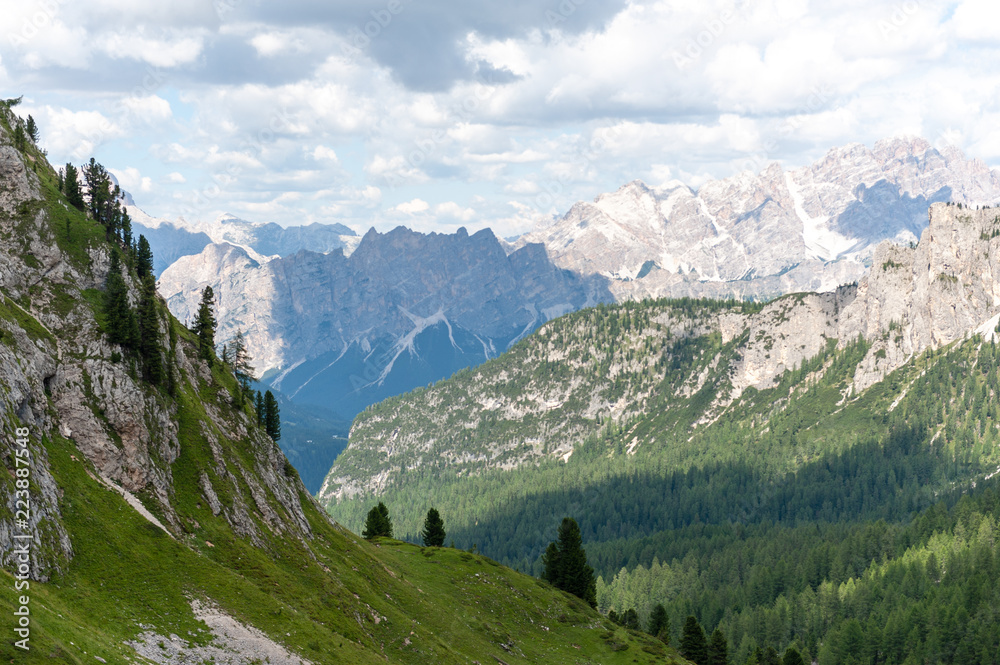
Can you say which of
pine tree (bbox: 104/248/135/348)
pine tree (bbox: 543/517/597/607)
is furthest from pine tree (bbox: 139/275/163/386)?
pine tree (bbox: 543/517/597/607)

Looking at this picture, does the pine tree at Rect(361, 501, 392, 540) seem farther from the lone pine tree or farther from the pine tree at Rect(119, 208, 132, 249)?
the lone pine tree

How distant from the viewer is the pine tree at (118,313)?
97.9 m

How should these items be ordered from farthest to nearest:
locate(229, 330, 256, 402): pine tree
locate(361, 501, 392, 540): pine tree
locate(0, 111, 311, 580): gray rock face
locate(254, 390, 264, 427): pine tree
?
locate(361, 501, 392, 540): pine tree → locate(229, 330, 256, 402): pine tree → locate(254, 390, 264, 427): pine tree → locate(0, 111, 311, 580): gray rock face

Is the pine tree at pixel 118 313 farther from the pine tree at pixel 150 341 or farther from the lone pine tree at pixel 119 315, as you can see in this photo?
the pine tree at pixel 150 341

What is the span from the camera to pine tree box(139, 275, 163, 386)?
100 meters

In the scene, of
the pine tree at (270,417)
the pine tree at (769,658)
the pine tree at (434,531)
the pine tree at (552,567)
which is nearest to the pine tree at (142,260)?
the pine tree at (270,417)

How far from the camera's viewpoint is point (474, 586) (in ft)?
430

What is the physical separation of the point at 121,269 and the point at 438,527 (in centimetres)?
9387

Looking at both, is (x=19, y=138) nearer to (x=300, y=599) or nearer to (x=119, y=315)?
(x=119, y=315)

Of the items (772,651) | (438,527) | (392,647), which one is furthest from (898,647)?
(392,647)

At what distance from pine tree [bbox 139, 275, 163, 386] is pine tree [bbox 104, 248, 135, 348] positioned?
2.05m

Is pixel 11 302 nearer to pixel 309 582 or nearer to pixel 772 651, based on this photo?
pixel 309 582

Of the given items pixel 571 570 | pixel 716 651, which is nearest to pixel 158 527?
pixel 571 570

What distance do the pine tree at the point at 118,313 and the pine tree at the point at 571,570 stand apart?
90169mm
